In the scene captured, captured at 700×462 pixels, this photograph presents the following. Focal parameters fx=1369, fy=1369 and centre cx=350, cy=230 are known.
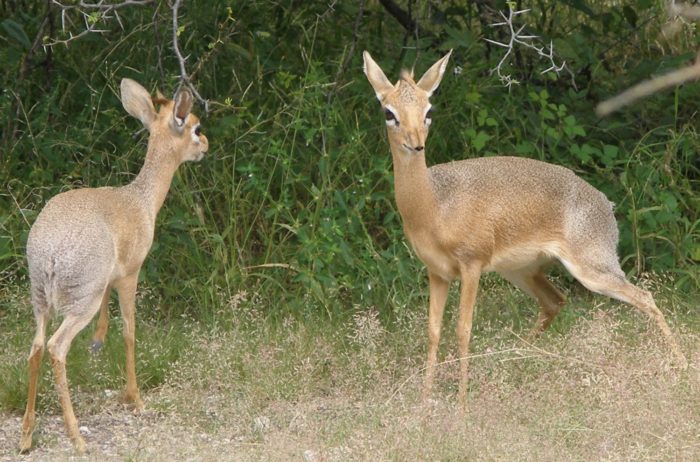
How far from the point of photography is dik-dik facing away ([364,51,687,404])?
18.3 ft

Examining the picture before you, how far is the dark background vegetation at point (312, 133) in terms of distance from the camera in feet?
22.2

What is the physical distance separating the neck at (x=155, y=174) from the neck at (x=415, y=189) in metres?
0.99

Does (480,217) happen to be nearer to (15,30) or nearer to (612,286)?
(612,286)

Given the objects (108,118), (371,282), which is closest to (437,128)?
(371,282)

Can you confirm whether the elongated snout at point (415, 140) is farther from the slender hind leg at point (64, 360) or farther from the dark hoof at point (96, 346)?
Result: the dark hoof at point (96, 346)

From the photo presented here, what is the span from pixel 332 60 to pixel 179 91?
2102 mm

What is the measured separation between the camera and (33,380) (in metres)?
5.12

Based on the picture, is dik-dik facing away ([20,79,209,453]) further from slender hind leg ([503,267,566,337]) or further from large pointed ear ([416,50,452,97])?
slender hind leg ([503,267,566,337])

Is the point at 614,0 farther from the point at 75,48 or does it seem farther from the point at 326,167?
the point at 75,48

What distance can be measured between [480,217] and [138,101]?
1.55 m

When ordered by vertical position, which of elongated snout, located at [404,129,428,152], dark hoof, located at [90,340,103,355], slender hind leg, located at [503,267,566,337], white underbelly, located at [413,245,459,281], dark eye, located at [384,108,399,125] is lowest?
slender hind leg, located at [503,267,566,337]

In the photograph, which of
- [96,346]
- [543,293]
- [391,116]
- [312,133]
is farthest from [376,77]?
[96,346]

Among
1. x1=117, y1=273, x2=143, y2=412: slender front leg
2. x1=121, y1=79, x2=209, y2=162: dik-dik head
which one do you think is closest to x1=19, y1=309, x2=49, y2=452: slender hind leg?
x1=117, y1=273, x2=143, y2=412: slender front leg

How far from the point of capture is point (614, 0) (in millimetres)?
8383
